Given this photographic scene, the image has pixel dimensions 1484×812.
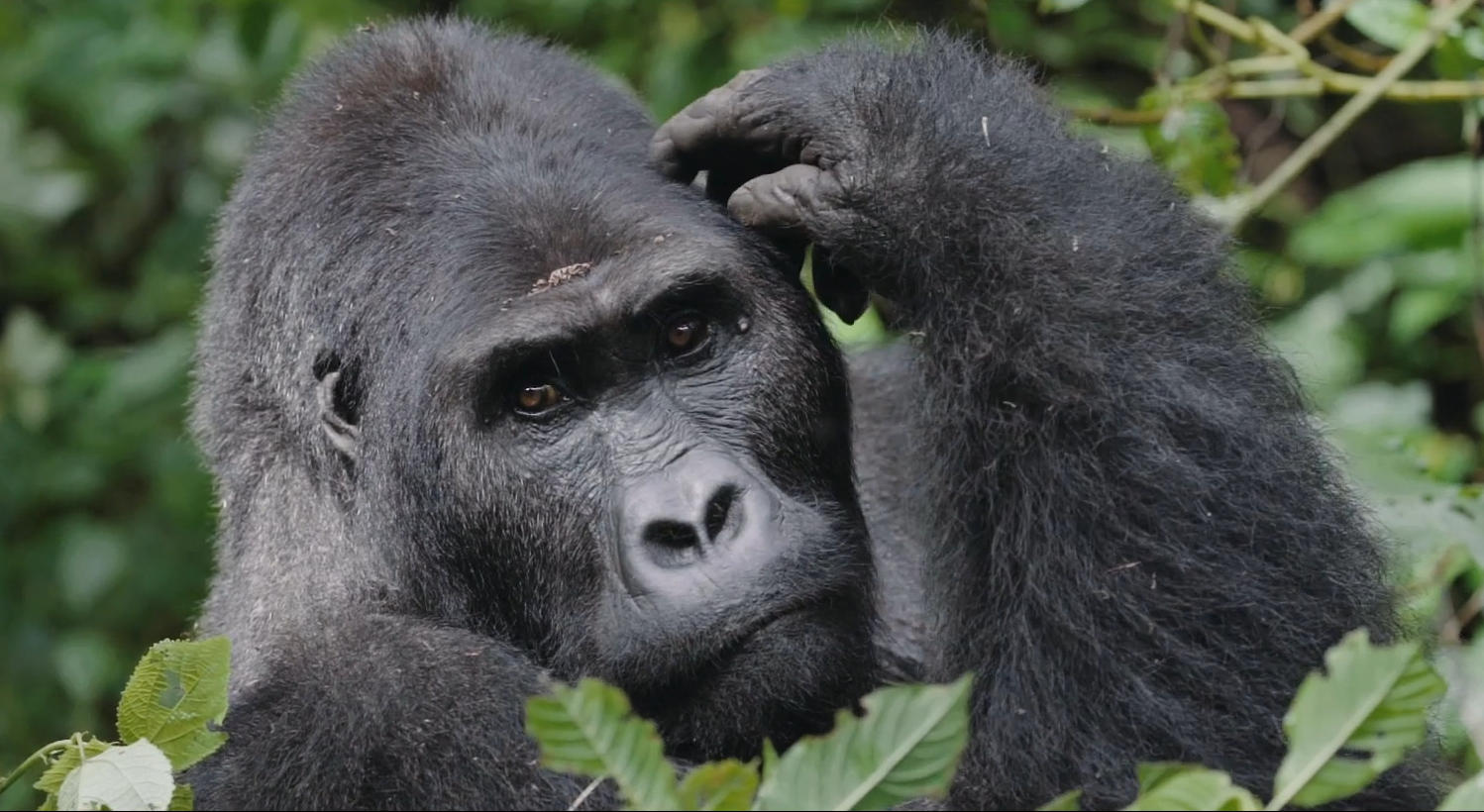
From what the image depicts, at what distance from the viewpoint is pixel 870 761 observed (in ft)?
6.48

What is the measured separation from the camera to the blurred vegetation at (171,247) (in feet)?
21.6

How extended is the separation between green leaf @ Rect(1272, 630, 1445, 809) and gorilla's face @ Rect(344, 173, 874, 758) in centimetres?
116

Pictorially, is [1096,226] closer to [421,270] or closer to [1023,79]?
[1023,79]

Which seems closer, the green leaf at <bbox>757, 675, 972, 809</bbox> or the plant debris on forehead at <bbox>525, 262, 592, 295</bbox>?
the green leaf at <bbox>757, 675, 972, 809</bbox>

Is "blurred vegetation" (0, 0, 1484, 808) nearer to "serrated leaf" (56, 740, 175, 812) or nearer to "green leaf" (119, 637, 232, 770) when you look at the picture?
"green leaf" (119, 637, 232, 770)

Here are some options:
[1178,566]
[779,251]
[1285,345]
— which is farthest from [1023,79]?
[1285,345]

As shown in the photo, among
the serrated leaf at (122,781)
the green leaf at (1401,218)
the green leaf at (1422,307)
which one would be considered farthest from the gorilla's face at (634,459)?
the green leaf at (1401,218)

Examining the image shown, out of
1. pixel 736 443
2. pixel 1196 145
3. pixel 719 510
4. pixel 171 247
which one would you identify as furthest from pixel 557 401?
pixel 171 247

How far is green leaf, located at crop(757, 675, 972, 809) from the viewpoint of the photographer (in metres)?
1.96

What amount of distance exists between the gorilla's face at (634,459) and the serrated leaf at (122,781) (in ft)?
2.92

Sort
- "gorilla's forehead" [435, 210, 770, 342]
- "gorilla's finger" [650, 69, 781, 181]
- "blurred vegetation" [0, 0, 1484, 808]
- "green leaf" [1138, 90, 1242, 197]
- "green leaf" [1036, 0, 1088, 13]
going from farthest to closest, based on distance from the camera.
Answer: "blurred vegetation" [0, 0, 1484, 808] < "green leaf" [1138, 90, 1242, 197] < "green leaf" [1036, 0, 1088, 13] < "gorilla's finger" [650, 69, 781, 181] < "gorilla's forehead" [435, 210, 770, 342]

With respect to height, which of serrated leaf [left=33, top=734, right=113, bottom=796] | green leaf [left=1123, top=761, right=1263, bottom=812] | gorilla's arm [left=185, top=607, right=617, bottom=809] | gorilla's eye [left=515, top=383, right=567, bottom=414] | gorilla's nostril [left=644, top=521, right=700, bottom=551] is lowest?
gorilla's arm [left=185, top=607, right=617, bottom=809]

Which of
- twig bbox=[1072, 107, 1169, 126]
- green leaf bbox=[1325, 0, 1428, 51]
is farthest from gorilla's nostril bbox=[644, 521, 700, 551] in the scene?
green leaf bbox=[1325, 0, 1428, 51]

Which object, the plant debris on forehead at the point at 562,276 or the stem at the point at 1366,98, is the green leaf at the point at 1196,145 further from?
the plant debris on forehead at the point at 562,276
